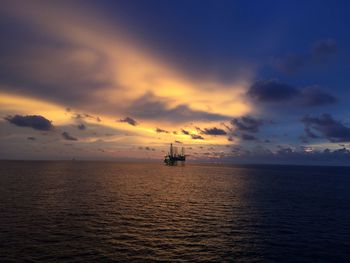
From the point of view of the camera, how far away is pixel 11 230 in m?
54.0

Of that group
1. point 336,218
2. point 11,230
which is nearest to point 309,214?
point 336,218

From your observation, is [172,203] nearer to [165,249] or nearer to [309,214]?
[309,214]

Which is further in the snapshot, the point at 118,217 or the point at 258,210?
the point at 258,210

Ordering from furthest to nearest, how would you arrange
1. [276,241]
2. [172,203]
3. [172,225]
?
[172,203] < [172,225] < [276,241]

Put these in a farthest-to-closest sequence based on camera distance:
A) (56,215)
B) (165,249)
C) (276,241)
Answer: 1. (56,215)
2. (276,241)
3. (165,249)

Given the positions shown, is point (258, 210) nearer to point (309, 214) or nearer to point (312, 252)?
point (309, 214)

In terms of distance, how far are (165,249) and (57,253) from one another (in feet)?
48.2

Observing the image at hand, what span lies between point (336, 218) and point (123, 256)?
2030 inches

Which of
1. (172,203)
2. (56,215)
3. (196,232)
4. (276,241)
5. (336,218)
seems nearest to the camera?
(276,241)

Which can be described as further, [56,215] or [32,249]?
[56,215]

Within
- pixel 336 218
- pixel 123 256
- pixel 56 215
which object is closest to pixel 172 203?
pixel 56 215

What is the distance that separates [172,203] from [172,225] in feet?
95.0

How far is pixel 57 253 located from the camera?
4344 cm

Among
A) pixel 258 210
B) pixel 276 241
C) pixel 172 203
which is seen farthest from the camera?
pixel 172 203
